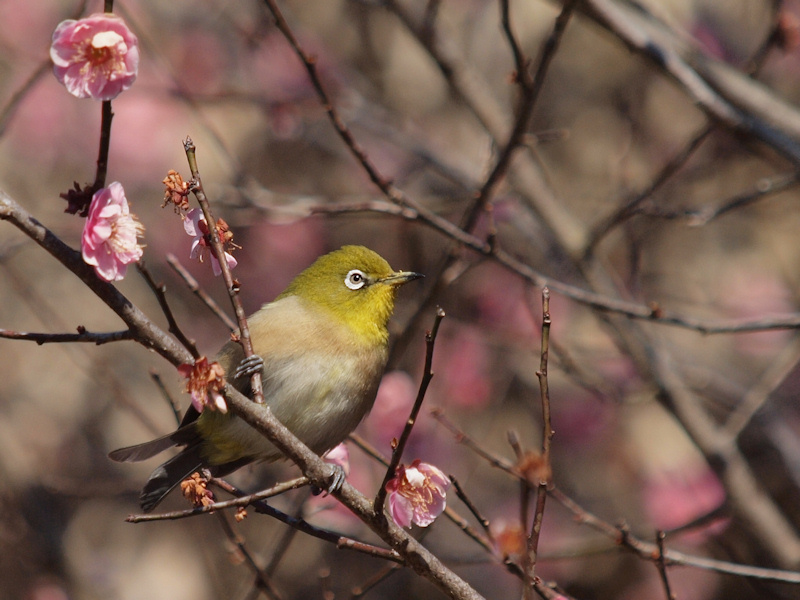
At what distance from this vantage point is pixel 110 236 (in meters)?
2.27

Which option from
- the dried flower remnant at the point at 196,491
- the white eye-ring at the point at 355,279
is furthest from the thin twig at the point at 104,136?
the white eye-ring at the point at 355,279

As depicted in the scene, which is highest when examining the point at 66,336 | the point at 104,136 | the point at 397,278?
the point at 397,278

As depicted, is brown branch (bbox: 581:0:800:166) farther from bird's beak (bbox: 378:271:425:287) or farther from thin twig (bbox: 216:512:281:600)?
thin twig (bbox: 216:512:281:600)

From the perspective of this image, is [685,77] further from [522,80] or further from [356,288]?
[356,288]

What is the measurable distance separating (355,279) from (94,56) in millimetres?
2211

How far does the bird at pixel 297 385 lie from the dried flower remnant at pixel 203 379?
1.23 metres

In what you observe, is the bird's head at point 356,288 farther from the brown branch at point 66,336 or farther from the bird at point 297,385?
the brown branch at point 66,336

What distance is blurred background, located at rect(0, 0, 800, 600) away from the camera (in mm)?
6199

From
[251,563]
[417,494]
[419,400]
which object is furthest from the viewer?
[251,563]

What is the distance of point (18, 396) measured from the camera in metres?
7.54

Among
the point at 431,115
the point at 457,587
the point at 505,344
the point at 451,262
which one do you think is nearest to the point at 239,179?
the point at 451,262

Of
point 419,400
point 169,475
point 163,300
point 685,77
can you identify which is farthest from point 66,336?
point 685,77

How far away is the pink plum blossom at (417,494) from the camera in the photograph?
2760 millimetres

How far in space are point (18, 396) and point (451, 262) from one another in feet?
16.5
